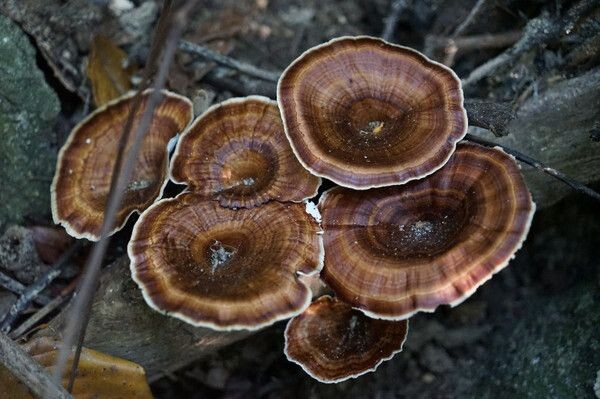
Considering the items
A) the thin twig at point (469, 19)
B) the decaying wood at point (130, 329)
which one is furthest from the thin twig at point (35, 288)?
the thin twig at point (469, 19)

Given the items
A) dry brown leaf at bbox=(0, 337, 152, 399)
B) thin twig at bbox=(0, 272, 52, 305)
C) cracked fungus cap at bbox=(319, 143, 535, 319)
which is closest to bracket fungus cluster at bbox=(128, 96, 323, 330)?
cracked fungus cap at bbox=(319, 143, 535, 319)

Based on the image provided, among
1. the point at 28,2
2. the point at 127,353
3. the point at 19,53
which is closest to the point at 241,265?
the point at 127,353

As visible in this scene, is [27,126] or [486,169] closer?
[486,169]

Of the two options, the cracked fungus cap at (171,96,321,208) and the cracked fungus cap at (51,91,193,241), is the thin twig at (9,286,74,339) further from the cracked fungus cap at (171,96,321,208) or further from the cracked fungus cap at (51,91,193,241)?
the cracked fungus cap at (171,96,321,208)

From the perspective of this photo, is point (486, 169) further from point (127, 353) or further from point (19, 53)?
point (19, 53)

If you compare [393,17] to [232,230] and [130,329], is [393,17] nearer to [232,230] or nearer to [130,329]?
[232,230]

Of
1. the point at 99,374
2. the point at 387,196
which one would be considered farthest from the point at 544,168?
the point at 99,374

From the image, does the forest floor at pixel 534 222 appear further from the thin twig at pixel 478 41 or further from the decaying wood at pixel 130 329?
the decaying wood at pixel 130 329
